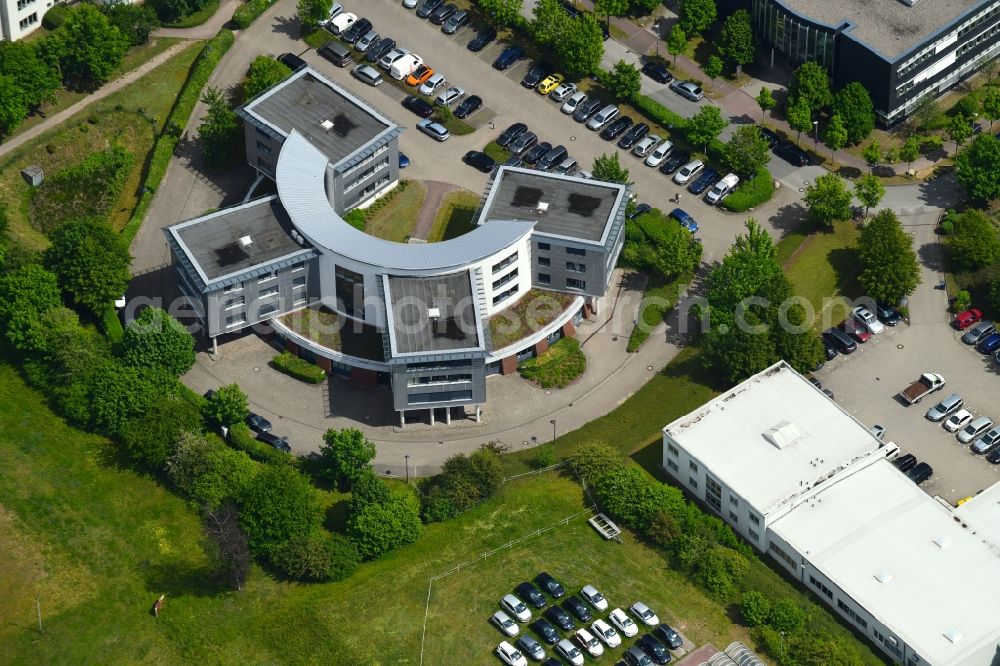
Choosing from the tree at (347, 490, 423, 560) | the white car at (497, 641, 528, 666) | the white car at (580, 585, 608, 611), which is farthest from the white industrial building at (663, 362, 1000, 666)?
the tree at (347, 490, 423, 560)

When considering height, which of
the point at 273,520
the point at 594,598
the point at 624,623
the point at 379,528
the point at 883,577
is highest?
the point at 883,577

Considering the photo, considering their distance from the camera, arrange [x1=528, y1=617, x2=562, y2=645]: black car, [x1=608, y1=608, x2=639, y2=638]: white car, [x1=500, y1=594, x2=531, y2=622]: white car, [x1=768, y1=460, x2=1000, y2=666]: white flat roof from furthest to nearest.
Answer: [x1=500, y1=594, x2=531, y2=622]: white car < [x1=608, y1=608, x2=639, y2=638]: white car < [x1=528, y1=617, x2=562, y2=645]: black car < [x1=768, y1=460, x2=1000, y2=666]: white flat roof

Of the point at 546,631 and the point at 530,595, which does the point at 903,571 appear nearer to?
the point at 546,631

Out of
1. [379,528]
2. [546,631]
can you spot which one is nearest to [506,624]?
[546,631]

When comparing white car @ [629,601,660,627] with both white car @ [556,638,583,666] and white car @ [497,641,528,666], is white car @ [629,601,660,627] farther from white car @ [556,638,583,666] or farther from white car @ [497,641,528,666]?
white car @ [497,641,528,666]

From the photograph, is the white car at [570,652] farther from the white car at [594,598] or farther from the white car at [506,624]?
the white car at [594,598]

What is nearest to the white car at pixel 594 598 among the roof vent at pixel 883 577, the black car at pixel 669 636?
the black car at pixel 669 636
